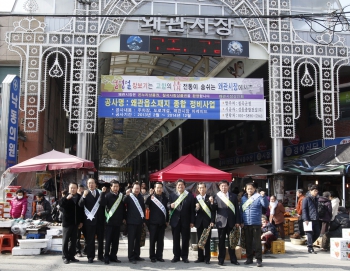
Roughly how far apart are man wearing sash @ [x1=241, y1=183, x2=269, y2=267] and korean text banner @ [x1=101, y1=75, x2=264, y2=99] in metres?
7.59

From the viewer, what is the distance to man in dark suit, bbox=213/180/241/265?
8.85m

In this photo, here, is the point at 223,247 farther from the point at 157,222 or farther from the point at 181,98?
the point at 181,98

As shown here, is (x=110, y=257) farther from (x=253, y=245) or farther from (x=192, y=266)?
(x=253, y=245)

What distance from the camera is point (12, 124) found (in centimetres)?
1379

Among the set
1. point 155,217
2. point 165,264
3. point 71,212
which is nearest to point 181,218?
point 155,217

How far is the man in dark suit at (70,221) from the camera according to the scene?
28.3ft

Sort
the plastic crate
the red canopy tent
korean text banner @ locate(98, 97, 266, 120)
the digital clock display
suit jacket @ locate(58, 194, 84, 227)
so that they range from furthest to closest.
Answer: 1. the digital clock display
2. korean text banner @ locate(98, 97, 266, 120)
3. the red canopy tent
4. the plastic crate
5. suit jacket @ locate(58, 194, 84, 227)

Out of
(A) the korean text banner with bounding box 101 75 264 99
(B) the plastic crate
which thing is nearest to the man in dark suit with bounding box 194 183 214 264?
(B) the plastic crate

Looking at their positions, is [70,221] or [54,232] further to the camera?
[54,232]

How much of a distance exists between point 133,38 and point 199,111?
12.2 feet

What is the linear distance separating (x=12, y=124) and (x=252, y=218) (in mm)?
8900

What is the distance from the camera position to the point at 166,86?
52.2ft

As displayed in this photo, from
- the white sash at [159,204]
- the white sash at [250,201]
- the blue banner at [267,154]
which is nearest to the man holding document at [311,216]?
the white sash at [250,201]

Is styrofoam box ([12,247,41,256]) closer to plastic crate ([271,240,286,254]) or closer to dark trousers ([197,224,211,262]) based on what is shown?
dark trousers ([197,224,211,262])
